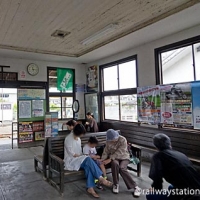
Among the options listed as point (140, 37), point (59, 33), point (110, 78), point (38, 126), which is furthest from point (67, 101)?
point (140, 37)

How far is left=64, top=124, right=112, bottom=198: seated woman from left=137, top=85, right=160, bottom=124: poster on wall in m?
2.16

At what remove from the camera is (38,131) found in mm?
6797

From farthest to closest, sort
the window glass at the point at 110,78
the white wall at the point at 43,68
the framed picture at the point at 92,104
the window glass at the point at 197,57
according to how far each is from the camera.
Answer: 1. the framed picture at the point at 92,104
2. the white wall at the point at 43,68
3. the window glass at the point at 110,78
4. the window glass at the point at 197,57

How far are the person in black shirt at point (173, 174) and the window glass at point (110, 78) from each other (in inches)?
172

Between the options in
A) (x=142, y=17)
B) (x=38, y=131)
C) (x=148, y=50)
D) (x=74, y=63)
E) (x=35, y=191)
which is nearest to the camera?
(x=35, y=191)

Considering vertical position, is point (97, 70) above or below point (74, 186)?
above

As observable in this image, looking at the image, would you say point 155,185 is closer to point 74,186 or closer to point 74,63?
point 74,186

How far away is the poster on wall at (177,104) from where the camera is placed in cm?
399

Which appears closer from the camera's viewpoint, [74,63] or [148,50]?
[148,50]

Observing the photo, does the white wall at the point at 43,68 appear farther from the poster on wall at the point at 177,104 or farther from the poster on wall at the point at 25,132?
the poster on wall at the point at 177,104

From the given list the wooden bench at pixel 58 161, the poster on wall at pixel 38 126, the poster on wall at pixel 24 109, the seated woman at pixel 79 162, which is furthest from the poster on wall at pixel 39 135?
the seated woman at pixel 79 162

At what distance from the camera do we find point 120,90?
236 inches

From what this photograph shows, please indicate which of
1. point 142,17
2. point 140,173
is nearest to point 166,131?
point 140,173

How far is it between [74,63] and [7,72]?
2390 millimetres
